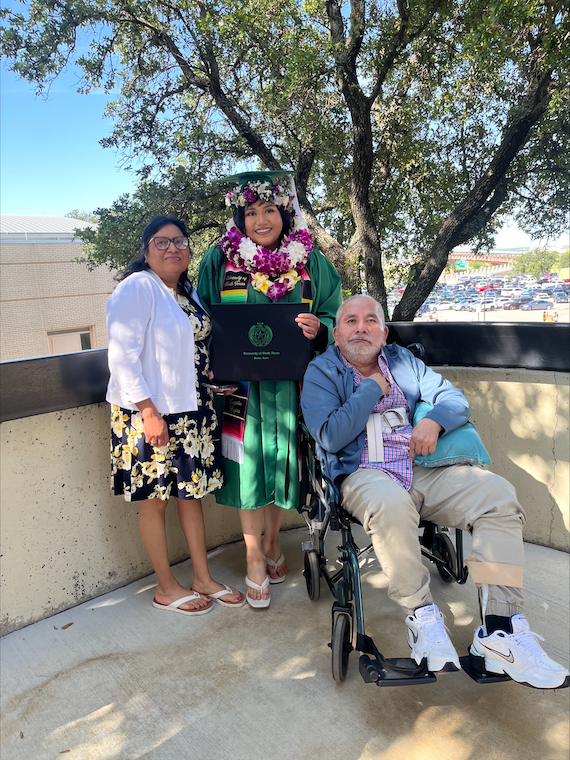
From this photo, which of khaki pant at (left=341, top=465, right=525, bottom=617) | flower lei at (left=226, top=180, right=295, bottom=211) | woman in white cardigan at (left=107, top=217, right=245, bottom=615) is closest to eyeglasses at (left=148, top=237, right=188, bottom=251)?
woman in white cardigan at (left=107, top=217, right=245, bottom=615)

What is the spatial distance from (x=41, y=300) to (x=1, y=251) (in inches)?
97.2

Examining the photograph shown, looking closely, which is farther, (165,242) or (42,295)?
(42,295)

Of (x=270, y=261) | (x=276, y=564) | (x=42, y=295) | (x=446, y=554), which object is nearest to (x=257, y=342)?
(x=270, y=261)

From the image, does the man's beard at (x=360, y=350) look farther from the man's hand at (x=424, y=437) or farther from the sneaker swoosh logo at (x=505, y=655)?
the sneaker swoosh logo at (x=505, y=655)

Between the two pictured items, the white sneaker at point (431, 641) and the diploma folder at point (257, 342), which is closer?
the white sneaker at point (431, 641)

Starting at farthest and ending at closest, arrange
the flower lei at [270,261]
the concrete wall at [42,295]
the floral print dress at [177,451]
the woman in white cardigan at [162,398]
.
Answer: the concrete wall at [42,295] < the flower lei at [270,261] < the floral print dress at [177,451] < the woman in white cardigan at [162,398]

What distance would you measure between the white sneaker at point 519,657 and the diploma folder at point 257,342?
110 centimetres

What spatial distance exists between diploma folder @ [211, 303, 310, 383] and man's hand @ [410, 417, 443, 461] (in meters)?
0.51

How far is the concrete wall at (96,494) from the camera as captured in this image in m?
2.07

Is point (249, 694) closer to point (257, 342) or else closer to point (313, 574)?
point (313, 574)

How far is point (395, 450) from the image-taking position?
1.89 m

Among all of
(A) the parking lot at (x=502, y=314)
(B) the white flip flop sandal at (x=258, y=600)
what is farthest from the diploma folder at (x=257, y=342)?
(A) the parking lot at (x=502, y=314)

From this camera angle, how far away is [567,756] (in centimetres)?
146

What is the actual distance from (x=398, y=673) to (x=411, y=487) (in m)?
0.59
